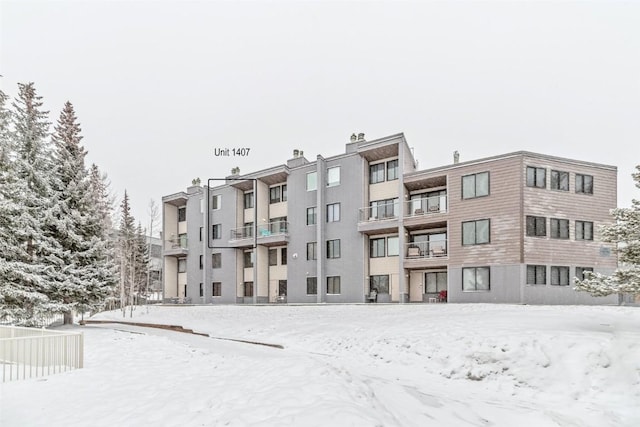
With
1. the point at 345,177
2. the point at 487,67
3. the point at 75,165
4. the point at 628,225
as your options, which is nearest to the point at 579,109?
the point at 487,67

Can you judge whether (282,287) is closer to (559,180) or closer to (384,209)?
(384,209)

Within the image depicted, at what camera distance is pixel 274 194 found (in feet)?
119

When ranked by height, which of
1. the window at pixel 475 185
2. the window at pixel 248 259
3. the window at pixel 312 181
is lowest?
the window at pixel 248 259

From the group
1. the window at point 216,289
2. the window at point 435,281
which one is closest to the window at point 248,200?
the window at point 216,289

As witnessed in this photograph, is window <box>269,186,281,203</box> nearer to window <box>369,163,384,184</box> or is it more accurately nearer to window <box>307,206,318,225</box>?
window <box>307,206,318,225</box>

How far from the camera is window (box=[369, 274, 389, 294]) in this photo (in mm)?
28031

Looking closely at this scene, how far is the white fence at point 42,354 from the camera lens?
388 inches

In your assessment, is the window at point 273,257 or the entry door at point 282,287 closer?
the entry door at point 282,287

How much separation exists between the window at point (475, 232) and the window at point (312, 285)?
11.7 metres

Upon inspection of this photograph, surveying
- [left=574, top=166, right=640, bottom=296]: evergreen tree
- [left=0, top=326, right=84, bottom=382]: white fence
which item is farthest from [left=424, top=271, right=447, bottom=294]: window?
[left=0, top=326, right=84, bottom=382]: white fence

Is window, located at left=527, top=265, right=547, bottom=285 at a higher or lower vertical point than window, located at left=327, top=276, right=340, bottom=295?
higher

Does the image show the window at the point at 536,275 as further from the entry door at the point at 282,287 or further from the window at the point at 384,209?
the entry door at the point at 282,287

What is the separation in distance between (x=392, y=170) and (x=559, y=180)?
10340 millimetres

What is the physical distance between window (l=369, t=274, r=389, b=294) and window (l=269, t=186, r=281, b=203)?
1175 centimetres
